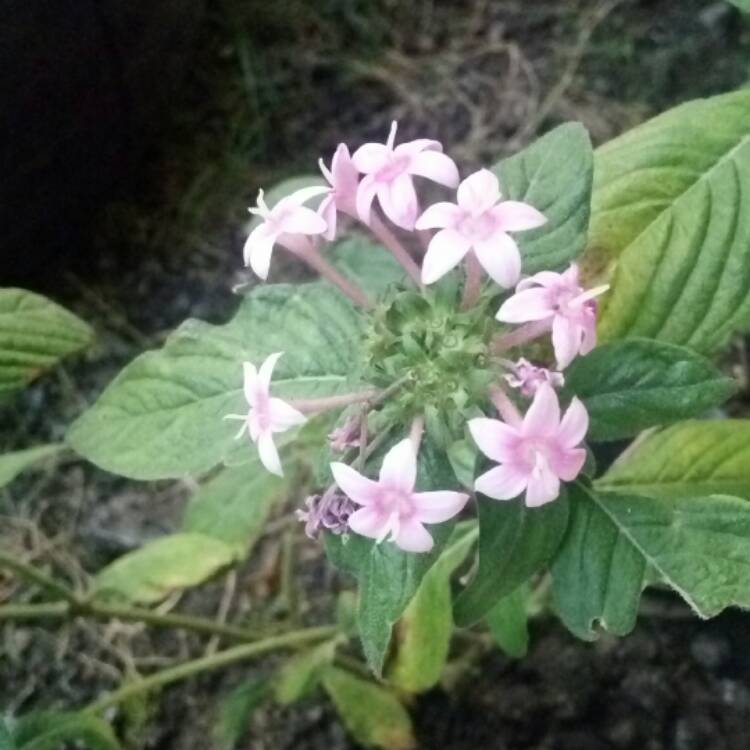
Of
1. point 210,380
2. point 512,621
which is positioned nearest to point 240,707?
point 512,621

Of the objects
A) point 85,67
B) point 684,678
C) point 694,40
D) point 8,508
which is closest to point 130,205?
point 85,67

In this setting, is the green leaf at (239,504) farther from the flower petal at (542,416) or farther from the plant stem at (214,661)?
A: the flower petal at (542,416)

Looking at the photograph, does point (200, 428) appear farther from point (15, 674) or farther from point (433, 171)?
point (15, 674)

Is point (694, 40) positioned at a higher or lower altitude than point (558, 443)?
lower

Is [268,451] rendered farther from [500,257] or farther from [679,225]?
[679,225]

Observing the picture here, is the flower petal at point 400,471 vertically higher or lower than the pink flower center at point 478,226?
lower

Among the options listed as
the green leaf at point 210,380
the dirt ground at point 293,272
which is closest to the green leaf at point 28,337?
the green leaf at point 210,380

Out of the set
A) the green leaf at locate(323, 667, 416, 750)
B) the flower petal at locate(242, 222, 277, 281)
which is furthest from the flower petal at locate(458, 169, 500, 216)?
the green leaf at locate(323, 667, 416, 750)
